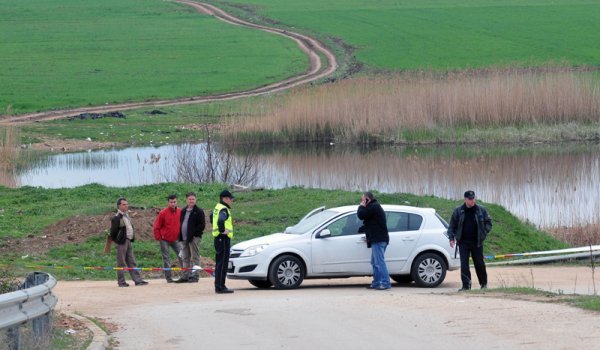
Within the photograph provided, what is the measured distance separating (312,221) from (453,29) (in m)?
78.0

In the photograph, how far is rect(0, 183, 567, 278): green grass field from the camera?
24359 millimetres

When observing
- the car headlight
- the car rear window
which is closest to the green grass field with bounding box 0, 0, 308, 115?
the car headlight

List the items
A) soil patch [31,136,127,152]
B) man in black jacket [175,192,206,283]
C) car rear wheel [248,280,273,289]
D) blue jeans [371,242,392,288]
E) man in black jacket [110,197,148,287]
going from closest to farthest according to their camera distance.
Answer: blue jeans [371,242,392,288] → car rear wheel [248,280,273,289] → man in black jacket [110,197,148,287] → man in black jacket [175,192,206,283] → soil patch [31,136,127,152]

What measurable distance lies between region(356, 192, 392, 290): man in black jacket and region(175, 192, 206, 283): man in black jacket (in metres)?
3.23

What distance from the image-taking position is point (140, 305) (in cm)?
1808

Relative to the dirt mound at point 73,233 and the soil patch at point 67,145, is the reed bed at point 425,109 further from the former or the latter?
the dirt mound at point 73,233

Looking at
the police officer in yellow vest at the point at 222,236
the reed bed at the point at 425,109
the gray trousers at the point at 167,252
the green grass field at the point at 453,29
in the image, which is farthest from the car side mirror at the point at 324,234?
the green grass field at the point at 453,29

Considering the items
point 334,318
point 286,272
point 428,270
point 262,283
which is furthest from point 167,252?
point 334,318

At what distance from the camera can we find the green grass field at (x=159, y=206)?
24.4 meters

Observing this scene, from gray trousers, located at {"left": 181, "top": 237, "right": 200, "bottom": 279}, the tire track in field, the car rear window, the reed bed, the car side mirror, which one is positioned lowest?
gray trousers, located at {"left": 181, "top": 237, "right": 200, "bottom": 279}

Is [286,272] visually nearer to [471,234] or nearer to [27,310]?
[471,234]

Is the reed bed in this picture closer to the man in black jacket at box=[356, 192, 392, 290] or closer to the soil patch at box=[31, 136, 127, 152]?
the soil patch at box=[31, 136, 127, 152]

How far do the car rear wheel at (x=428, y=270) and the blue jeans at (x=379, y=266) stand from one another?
85 cm

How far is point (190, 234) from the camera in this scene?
21.6m
